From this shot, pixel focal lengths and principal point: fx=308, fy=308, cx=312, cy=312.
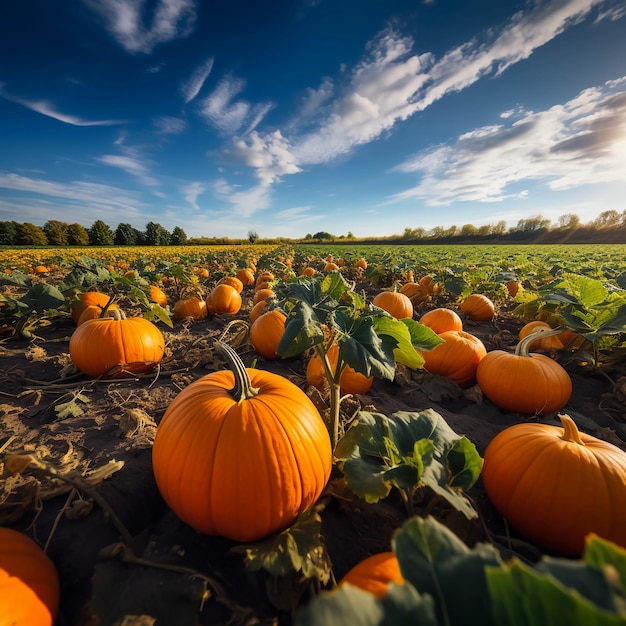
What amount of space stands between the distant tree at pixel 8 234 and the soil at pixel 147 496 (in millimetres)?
47417

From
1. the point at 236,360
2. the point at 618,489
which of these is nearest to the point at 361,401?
the point at 236,360

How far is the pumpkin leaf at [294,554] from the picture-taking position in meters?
1.16

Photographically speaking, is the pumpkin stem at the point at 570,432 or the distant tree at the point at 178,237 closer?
the pumpkin stem at the point at 570,432

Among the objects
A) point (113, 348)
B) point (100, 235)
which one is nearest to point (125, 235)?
point (100, 235)

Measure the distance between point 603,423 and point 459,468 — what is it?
215 cm

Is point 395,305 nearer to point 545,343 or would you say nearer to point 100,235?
point 545,343

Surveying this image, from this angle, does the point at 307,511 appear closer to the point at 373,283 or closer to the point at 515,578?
the point at 515,578

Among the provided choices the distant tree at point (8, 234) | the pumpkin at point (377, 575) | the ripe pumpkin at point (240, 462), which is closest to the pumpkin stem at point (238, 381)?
the ripe pumpkin at point (240, 462)

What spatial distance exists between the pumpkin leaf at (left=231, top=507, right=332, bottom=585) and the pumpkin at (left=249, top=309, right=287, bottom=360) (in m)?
2.30

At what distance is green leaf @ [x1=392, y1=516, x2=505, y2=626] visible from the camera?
584 mm

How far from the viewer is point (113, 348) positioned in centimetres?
311

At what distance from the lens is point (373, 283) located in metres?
9.05

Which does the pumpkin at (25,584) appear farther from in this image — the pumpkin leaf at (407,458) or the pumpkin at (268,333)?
the pumpkin at (268,333)

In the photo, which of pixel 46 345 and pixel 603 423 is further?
pixel 46 345
